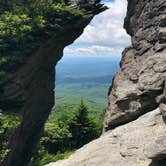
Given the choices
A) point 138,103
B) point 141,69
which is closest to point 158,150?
point 138,103

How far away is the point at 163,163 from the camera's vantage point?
2380 cm

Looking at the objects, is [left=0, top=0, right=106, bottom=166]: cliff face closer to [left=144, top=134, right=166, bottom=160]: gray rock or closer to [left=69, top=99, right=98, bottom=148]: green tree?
[left=69, top=99, right=98, bottom=148]: green tree

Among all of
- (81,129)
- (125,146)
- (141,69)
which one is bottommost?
(81,129)

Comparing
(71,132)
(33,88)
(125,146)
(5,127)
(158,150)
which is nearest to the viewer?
(158,150)

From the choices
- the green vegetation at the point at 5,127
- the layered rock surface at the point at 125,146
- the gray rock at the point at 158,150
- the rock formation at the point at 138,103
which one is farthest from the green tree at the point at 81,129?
the gray rock at the point at 158,150

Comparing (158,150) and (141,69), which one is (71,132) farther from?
(158,150)

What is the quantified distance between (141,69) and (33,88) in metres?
18.2

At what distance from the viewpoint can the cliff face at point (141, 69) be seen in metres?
32.5

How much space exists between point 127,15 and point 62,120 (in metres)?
28.8

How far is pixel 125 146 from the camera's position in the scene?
92.7 ft

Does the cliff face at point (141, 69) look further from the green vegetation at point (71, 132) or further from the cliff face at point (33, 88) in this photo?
the green vegetation at point (71, 132)

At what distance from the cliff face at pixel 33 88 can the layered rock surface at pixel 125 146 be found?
48.9ft

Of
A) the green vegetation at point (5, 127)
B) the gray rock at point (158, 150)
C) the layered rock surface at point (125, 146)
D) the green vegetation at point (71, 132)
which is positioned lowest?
the green vegetation at point (71, 132)

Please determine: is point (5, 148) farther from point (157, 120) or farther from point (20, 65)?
point (157, 120)
